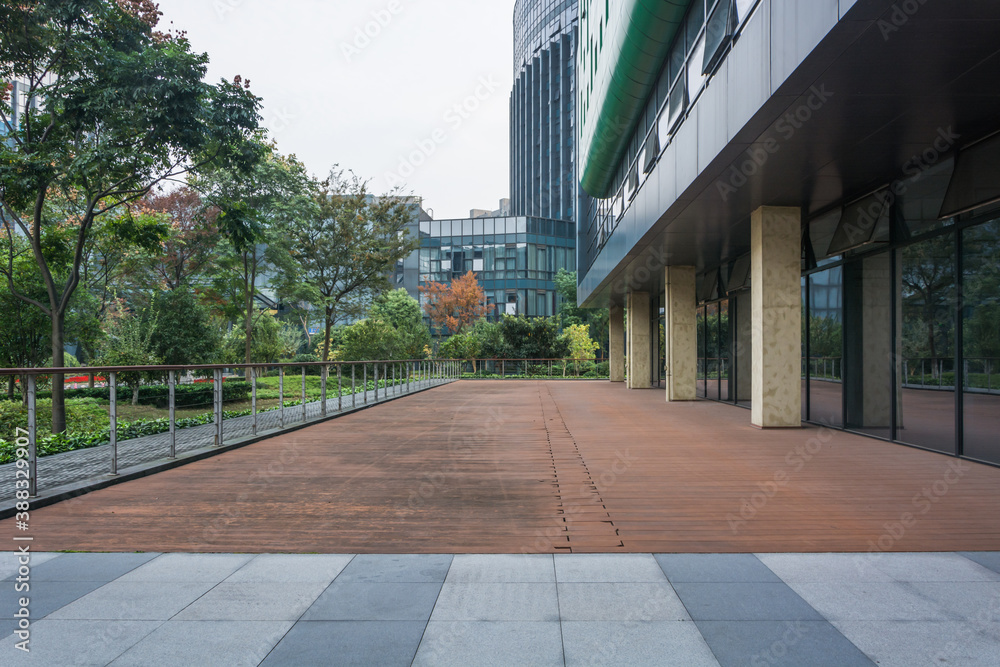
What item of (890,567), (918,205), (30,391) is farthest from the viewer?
(918,205)

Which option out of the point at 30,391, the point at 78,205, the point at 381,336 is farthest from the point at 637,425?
the point at 381,336

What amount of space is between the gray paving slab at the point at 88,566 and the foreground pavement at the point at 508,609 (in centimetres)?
2

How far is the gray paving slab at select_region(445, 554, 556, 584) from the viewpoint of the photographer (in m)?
3.69

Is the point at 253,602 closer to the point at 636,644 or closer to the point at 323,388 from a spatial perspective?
the point at 636,644

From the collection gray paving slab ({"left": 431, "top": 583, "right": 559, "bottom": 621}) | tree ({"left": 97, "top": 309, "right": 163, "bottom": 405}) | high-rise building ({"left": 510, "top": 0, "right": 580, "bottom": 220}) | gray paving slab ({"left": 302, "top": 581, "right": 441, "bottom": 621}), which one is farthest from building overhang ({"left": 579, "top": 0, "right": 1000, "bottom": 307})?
high-rise building ({"left": 510, "top": 0, "right": 580, "bottom": 220})

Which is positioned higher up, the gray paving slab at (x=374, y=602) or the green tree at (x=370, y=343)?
the green tree at (x=370, y=343)

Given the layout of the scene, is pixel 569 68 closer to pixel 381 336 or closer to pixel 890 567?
pixel 381 336

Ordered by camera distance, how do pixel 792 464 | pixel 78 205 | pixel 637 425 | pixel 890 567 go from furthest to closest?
pixel 78 205, pixel 637 425, pixel 792 464, pixel 890 567

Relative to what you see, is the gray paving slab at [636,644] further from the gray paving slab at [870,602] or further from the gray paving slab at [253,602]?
the gray paving slab at [253,602]

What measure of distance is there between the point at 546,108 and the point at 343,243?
57.0 meters

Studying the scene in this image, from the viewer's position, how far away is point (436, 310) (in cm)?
5097

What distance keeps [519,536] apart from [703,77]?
7928mm

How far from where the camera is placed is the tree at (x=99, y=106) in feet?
40.4

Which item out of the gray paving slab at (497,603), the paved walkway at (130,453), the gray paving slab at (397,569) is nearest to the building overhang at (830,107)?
the gray paving slab at (497,603)
